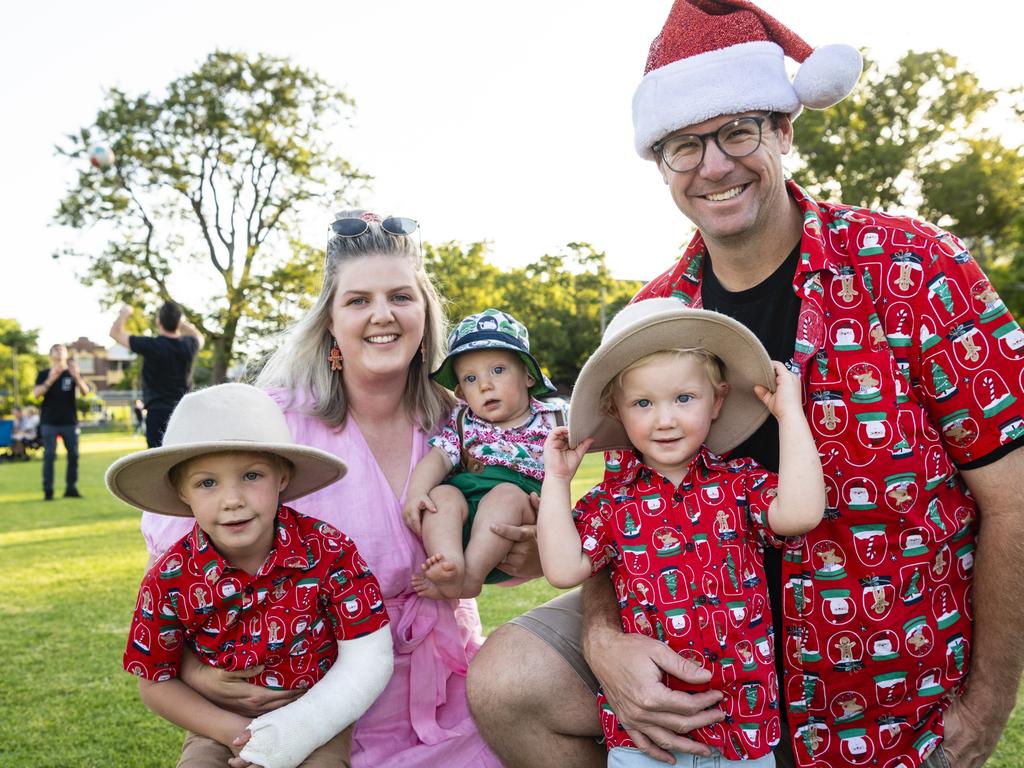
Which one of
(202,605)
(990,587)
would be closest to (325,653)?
(202,605)

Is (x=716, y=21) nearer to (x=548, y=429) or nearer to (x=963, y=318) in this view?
(x=963, y=318)

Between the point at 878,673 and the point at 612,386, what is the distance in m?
1.13

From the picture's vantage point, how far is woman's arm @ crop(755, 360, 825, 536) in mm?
2256

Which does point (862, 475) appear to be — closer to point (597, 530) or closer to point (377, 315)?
point (597, 530)

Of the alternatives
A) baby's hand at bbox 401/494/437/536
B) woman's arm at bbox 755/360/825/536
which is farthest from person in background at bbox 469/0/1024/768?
baby's hand at bbox 401/494/437/536

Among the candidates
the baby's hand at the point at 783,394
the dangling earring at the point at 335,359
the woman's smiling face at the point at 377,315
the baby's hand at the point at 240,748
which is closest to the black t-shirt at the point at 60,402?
the dangling earring at the point at 335,359

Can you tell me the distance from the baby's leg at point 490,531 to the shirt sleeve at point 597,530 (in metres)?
0.53

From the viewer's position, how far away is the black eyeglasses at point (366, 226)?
3.43m

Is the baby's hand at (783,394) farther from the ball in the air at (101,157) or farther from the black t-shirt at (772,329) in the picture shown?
the ball in the air at (101,157)

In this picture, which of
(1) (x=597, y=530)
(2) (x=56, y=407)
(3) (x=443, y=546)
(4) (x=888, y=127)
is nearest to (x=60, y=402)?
(2) (x=56, y=407)

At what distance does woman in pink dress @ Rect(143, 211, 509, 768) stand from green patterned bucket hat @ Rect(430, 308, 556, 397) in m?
0.14

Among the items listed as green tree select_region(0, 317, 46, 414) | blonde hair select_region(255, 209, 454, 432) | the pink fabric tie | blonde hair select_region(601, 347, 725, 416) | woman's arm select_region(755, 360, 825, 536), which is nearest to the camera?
woman's arm select_region(755, 360, 825, 536)

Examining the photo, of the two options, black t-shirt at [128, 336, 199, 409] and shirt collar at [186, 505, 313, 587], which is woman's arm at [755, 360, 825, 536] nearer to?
shirt collar at [186, 505, 313, 587]

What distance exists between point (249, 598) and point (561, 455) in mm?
1030
